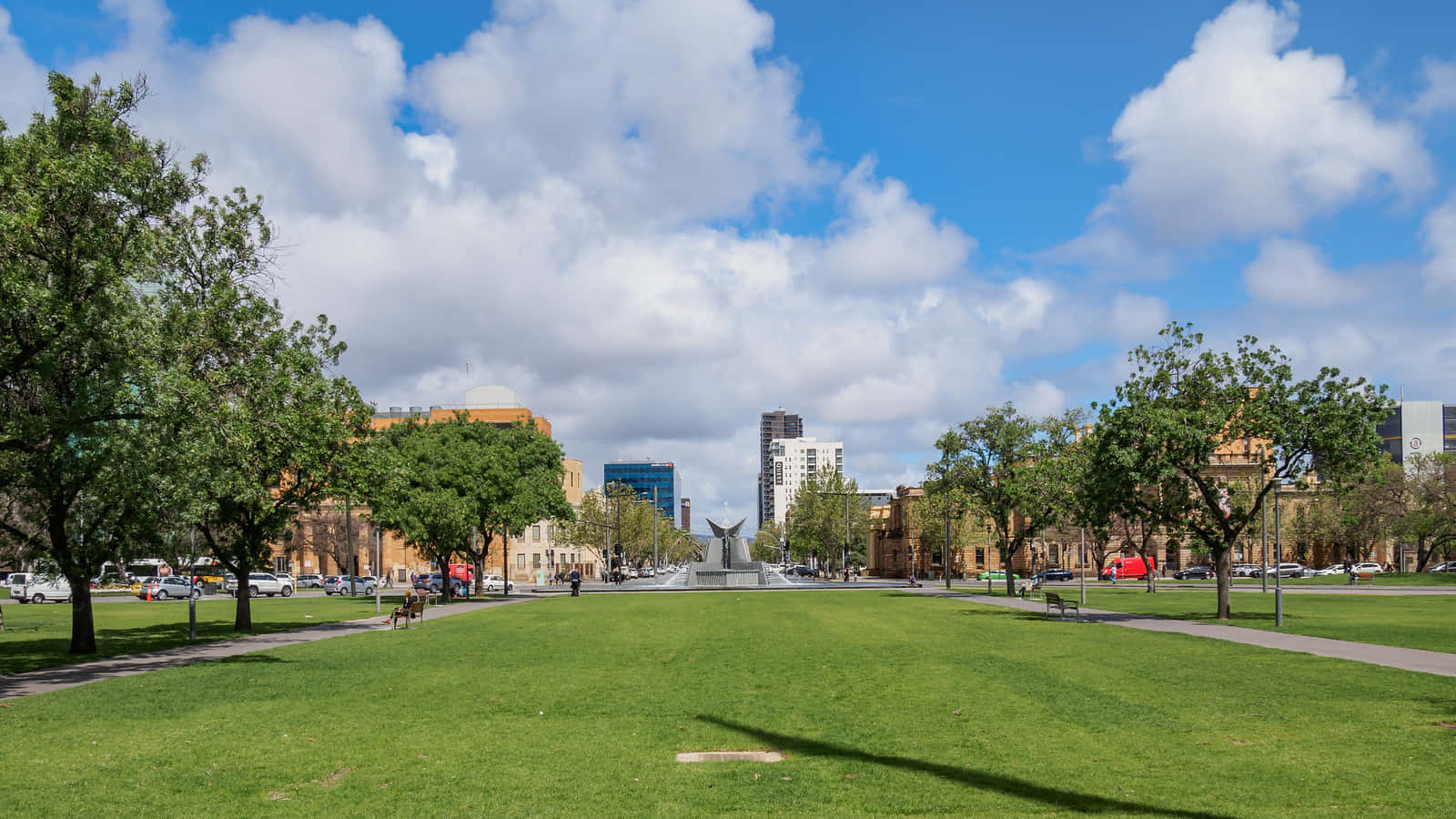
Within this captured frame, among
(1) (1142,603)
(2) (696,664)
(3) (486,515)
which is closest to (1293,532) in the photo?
(1) (1142,603)

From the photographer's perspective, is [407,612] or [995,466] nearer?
[407,612]

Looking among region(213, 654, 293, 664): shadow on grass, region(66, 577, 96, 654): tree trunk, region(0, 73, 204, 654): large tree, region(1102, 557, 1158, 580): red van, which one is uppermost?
region(0, 73, 204, 654): large tree

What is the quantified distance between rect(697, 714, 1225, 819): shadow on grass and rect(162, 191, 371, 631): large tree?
12.2 metres

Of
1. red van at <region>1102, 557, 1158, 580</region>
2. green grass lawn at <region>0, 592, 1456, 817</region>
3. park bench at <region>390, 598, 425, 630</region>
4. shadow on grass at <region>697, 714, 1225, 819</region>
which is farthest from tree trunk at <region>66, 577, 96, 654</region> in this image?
red van at <region>1102, 557, 1158, 580</region>

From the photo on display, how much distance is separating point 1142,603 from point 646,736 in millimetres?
41615

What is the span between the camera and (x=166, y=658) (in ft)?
75.7

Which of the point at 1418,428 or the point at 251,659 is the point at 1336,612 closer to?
the point at 251,659

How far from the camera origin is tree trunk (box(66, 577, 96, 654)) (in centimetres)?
2397

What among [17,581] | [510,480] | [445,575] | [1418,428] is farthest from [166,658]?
[1418,428]

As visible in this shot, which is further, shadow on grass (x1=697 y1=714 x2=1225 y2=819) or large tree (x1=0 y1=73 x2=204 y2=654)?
large tree (x1=0 y1=73 x2=204 y2=654)

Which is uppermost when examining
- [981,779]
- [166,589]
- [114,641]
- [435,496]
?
[435,496]

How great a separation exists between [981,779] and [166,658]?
20.4 meters

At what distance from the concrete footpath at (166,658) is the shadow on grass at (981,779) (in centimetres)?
1247

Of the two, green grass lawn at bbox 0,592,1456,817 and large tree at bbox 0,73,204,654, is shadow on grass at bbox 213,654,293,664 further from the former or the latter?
large tree at bbox 0,73,204,654
